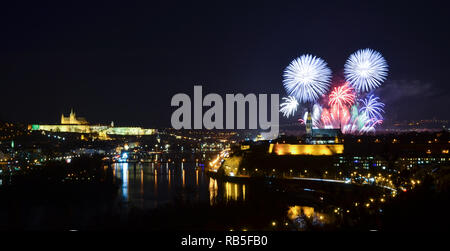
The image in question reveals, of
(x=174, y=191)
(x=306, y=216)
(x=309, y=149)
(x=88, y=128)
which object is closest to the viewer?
(x=306, y=216)

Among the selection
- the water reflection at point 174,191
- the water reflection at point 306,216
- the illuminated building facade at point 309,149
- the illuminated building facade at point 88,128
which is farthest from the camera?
the illuminated building facade at point 88,128

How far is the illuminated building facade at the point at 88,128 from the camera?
5178cm

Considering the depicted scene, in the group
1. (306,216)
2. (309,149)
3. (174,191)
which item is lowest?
(174,191)

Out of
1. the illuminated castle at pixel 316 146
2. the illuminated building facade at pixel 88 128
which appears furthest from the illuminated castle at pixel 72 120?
the illuminated castle at pixel 316 146

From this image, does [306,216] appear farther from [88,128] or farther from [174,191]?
[88,128]

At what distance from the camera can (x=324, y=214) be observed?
963 cm

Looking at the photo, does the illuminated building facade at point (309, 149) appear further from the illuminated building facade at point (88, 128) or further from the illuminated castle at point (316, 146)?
the illuminated building facade at point (88, 128)

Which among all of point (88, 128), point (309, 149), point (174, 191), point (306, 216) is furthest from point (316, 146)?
point (88, 128)

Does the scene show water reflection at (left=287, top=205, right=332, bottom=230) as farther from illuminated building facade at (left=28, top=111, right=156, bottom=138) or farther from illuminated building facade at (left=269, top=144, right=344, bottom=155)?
illuminated building facade at (left=28, top=111, right=156, bottom=138)

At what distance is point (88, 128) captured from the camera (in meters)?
54.2

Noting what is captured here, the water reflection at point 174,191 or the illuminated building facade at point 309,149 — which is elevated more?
the illuminated building facade at point 309,149
